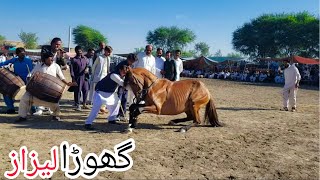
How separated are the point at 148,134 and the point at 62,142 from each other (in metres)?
1.77

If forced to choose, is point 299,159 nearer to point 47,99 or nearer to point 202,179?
point 202,179

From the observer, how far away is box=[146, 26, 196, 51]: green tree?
262ft

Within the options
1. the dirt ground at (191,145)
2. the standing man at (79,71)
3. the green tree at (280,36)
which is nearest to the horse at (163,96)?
the dirt ground at (191,145)

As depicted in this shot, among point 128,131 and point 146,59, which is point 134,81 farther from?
point 146,59

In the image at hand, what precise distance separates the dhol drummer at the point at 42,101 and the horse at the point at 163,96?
166 centimetres

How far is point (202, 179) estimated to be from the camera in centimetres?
484

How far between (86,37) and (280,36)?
43443 millimetres

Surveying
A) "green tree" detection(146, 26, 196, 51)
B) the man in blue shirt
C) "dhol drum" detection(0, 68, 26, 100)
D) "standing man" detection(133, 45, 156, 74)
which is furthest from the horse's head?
"green tree" detection(146, 26, 196, 51)

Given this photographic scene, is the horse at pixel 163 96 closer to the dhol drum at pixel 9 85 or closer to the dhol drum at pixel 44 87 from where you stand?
the dhol drum at pixel 44 87

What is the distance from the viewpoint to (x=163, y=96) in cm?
765

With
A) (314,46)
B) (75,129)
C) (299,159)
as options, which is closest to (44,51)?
(75,129)

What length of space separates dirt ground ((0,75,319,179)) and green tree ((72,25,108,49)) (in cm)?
7271

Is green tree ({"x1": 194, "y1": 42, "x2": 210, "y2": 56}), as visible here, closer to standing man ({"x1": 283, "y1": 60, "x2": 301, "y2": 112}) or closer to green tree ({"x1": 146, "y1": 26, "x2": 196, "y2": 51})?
green tree ({"x1": 146, "y1": 26, "x2": 196, "y2": 51})

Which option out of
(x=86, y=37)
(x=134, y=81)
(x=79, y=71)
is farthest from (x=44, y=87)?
(x=86, y=37)
